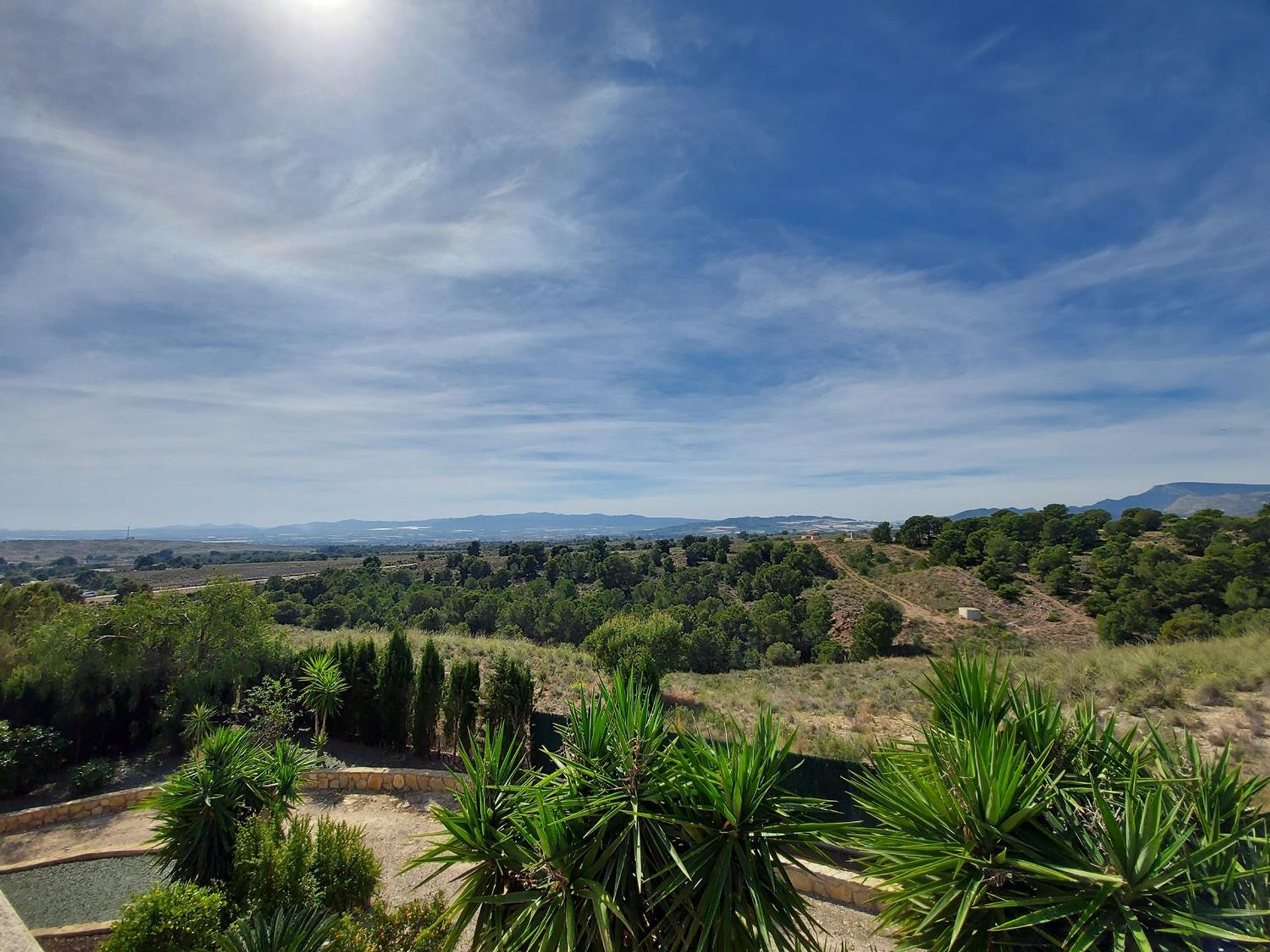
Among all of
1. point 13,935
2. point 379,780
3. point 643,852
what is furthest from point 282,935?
point 379,780

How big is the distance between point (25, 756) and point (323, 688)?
5.51 meters

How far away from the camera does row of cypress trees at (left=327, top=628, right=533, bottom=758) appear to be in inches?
426

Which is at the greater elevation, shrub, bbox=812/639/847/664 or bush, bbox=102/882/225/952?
bush, bbox=102/882/225/952

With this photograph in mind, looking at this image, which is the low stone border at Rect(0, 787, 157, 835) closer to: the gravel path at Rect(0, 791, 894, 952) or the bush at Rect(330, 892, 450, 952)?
the gravel path at Rect(0, 791, 894, 952)

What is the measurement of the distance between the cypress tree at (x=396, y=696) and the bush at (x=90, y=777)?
521 cm

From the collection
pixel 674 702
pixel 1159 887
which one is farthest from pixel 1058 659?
pixel 1159 887

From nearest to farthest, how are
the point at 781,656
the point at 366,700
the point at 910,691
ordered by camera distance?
the point at 366,700, the point at 910,691, the point at 781,656

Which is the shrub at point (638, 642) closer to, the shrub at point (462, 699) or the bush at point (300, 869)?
the shrub at point (462, 699)

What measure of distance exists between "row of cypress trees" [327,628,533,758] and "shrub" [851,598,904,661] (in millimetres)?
18127

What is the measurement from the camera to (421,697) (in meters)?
12.1

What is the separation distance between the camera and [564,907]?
3355mm

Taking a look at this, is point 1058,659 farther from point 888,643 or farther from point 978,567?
point 978,567

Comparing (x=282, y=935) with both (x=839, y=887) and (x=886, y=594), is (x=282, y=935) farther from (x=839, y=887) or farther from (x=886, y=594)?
(x=886, y=594)

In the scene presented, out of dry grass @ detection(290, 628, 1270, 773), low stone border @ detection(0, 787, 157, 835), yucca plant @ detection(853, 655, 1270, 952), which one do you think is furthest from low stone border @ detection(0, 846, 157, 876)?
yucca plant @ detection(853, 655, 1270, 952)
